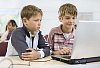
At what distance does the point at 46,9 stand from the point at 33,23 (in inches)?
142

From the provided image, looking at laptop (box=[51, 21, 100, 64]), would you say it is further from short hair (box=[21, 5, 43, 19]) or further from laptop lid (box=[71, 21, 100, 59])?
short hair (box=[21, 5, 43, 19])

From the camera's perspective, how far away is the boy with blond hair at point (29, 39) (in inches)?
53.1

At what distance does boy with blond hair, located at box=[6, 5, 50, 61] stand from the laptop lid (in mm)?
305

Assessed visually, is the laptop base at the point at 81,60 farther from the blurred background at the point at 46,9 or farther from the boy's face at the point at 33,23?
the blurred background at the point at 46,9

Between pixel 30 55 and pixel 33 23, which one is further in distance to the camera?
pixel 33 23

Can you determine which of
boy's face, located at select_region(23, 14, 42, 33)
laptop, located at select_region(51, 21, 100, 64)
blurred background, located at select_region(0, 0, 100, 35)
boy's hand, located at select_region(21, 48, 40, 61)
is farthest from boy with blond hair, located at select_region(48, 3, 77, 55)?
blurred background, located at select_region(0, 0, 100, 35)

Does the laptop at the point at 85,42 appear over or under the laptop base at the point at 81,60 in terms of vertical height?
over

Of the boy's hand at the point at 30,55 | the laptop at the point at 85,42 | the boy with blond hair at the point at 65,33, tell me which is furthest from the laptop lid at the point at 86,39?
the boy with blond hair at the point at 65,33

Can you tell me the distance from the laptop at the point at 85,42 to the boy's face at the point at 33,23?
0.42 meters

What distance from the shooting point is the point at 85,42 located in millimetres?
1107

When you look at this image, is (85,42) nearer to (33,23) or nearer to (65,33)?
(33,23)

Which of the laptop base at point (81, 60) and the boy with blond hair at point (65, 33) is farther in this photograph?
the boy with blond hair at point (65, 33)

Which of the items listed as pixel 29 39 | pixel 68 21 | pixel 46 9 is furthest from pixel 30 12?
pixel 46 9

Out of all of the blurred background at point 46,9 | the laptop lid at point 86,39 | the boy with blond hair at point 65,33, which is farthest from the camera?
the blurred background at point 46,9
